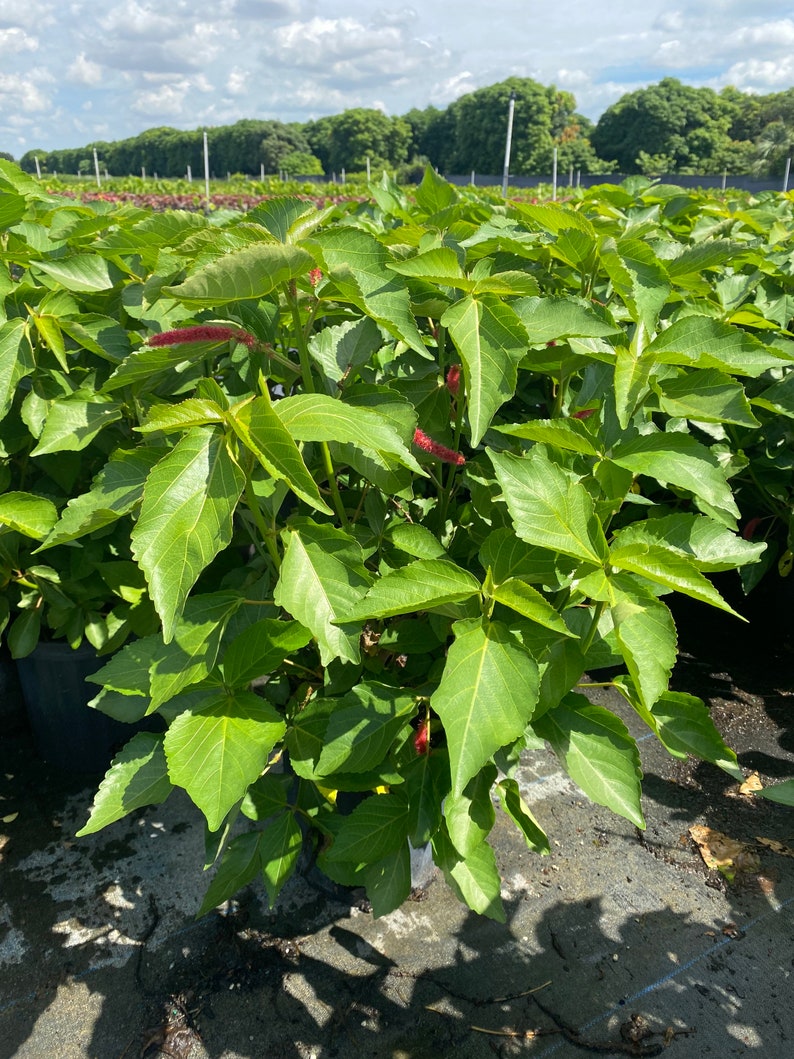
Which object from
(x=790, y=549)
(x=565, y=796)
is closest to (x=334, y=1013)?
(x=565, y=796)

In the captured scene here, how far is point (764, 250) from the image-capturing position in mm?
2900

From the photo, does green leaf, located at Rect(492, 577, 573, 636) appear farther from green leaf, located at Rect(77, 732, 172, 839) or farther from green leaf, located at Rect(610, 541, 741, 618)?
green leaf, located at Rect(77, 732, 172, 839)

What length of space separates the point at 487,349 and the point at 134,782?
1.03m

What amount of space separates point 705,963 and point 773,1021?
7.6 inches

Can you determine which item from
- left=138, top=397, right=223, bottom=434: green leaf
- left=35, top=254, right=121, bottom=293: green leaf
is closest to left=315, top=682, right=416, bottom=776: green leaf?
left=138, top=397, right=223, bottom=434: green leaf

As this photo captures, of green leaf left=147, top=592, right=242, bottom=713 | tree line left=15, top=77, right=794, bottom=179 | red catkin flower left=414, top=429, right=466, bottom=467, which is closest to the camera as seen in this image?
green leaf left=147, top=592, right=242, bottom=713

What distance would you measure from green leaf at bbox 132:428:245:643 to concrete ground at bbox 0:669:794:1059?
1371 mm

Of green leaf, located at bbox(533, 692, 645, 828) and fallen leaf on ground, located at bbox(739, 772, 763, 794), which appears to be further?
fallen leaf on ground, located at bbox(739, 772, 763, 794)

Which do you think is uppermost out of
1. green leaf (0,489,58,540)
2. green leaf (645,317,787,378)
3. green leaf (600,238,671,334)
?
green leaf (600,238,671,334)

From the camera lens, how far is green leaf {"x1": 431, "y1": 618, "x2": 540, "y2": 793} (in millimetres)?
1088

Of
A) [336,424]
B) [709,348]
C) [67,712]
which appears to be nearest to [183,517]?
[336,424]

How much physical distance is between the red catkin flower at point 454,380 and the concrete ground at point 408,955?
1.50 metres

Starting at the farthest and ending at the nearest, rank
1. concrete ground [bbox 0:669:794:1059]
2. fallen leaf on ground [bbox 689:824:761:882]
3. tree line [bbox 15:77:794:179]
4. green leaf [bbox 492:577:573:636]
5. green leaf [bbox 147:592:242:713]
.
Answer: tree line [bbox 15:77:794:179]
fallen leaf on ground [bbox 689:824:761:882]
concrete ground [bbox 0:669:794:1059]
green leaf [bbox 147:592:242:713]
green leaf [bbox 492:577:573:636]

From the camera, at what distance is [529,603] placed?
46.7 inches
